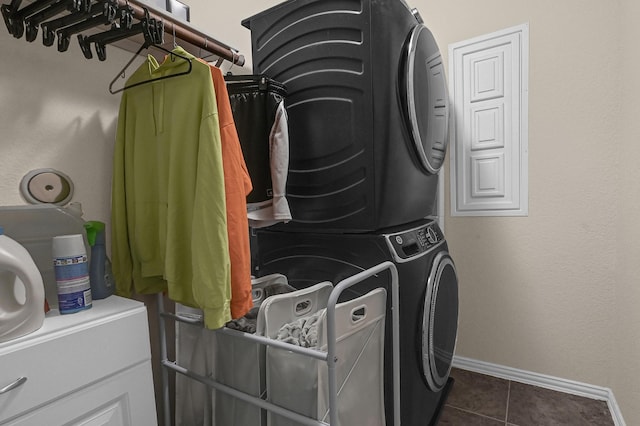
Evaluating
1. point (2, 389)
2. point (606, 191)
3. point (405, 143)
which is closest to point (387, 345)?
point (405, 143)

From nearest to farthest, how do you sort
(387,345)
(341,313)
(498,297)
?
1. (341,313)
2. (387,345)
3. (498,297)

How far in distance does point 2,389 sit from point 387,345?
1.12m

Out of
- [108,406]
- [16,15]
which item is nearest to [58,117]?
[16,15]

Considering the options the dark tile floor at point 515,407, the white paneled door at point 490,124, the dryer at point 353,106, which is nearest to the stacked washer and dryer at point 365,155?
the dryer at point 353,106

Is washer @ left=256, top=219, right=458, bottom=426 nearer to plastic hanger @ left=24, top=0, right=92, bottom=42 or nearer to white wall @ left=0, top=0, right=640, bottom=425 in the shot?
white wall @ left=0, top=0, right=640, bottom=425

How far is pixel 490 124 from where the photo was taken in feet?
6.75

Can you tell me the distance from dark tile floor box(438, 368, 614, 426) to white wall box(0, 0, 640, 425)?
12 cm

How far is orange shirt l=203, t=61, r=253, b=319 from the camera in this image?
1075mm

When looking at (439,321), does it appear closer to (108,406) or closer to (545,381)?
(545,381)

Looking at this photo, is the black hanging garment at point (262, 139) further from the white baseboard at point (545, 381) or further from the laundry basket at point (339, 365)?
the white baseboard at point (545, 381)

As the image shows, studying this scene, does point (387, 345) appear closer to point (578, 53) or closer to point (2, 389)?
point (2, 389)

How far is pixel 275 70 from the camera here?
1.54 metres

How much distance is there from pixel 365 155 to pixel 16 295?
3.80ft

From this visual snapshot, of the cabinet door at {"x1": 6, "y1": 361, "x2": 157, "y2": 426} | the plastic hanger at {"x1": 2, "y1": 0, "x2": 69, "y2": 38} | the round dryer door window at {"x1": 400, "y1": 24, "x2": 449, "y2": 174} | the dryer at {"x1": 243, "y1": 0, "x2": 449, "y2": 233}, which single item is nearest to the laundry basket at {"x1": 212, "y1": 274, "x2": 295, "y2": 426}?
the cabinet door at {"x1": 6, "y1": 361, "x2": 157, "y2": 426}
